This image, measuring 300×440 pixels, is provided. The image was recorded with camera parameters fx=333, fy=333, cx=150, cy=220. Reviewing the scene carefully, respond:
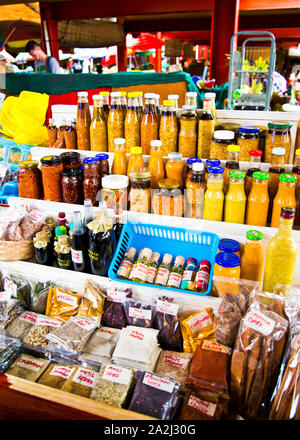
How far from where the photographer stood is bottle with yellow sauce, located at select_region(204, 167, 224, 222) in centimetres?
146

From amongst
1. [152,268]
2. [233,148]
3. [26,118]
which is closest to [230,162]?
[233,148]

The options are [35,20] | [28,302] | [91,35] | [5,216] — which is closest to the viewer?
[28,302]

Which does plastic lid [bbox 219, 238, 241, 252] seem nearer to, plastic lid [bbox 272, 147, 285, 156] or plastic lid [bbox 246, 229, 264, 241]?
plastic lid [bbox 246, 229, 264, 241]

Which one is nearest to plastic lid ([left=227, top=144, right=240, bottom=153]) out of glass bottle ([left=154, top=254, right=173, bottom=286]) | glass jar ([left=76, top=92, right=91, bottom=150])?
glass bottle ([left=154, top=254, right=173, bottom=286])

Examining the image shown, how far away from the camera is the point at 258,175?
138 centimetres

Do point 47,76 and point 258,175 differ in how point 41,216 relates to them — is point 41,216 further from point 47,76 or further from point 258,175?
point 47,76

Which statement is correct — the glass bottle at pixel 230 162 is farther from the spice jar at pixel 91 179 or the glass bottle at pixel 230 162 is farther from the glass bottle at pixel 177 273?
the spice jar at pixel 91 179

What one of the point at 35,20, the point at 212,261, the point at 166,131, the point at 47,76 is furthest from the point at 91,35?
the point at 212,261

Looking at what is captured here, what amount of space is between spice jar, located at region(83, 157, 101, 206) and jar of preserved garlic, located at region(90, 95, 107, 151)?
228 millimetres

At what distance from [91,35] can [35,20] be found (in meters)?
1.69

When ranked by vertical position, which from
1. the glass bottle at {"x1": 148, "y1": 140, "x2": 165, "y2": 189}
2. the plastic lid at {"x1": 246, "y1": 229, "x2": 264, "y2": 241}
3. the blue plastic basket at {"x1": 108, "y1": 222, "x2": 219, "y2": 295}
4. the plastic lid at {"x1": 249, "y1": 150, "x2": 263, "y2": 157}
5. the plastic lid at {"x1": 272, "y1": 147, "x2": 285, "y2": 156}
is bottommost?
the blue plastic basket at {"x1": 108, "y1": 222, "x2": 219, "y2": 295}

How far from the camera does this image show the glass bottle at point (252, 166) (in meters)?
1.52

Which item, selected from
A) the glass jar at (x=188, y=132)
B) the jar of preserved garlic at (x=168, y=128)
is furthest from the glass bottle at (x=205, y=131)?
the jar of preserved garlic at (x=168, y=128)

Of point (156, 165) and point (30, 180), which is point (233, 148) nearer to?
point (156, 165)
